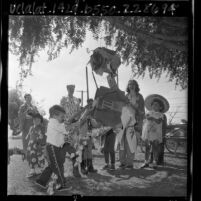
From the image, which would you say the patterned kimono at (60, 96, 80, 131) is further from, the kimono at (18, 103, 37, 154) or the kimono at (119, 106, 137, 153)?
the kimono at (119, 106, 137, 153)

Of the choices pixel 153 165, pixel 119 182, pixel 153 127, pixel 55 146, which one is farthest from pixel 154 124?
pixel 55 146

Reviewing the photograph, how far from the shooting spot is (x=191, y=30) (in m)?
2.94

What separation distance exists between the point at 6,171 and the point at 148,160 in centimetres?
149

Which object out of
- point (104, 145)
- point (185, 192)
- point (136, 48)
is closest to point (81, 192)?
point (104, 145)

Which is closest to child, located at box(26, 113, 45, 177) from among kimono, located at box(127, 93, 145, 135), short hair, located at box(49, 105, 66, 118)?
short hair, located at box(49, 105, 66, 118)

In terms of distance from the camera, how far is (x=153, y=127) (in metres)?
3.01

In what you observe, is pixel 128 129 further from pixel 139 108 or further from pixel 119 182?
pixel 119 182

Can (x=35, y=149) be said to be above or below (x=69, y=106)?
below

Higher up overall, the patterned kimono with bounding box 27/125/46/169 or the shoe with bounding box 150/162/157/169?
the patterned kimono with bounding box 27/125/46/169

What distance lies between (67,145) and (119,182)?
0.67 meters

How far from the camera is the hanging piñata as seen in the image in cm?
302

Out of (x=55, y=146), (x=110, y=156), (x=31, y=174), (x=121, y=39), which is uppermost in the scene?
(x=121, y=39)

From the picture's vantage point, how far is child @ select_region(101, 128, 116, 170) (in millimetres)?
2996

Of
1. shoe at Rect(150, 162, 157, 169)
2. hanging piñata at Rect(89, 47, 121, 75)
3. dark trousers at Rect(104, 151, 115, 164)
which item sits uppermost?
hanging piñata at Rect(89, 47, 121, 75)
